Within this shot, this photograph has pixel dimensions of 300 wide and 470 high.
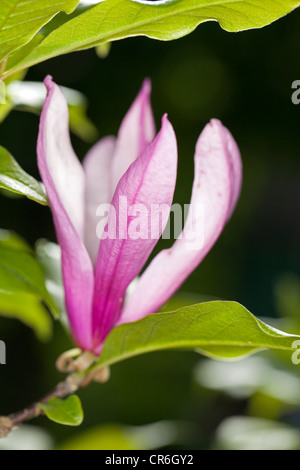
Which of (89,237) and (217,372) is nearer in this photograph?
(89,237)

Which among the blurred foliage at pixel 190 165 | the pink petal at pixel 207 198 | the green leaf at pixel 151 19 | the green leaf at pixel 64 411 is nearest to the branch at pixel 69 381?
the green leaf at pixel 64 411

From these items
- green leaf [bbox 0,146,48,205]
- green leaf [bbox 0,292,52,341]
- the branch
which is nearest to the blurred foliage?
green leaf [bbox 0,292,52,341]

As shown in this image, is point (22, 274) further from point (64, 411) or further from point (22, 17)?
point (22, 17)

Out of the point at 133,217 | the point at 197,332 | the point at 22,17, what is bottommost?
the point at 197,332

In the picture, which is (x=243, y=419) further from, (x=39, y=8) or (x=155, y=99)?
(x=155, y=99)

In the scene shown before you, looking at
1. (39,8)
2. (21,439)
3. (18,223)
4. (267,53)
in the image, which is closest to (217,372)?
(21,439)

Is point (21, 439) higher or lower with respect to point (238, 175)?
lower

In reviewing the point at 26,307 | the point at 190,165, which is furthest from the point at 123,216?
the point at 190,165
